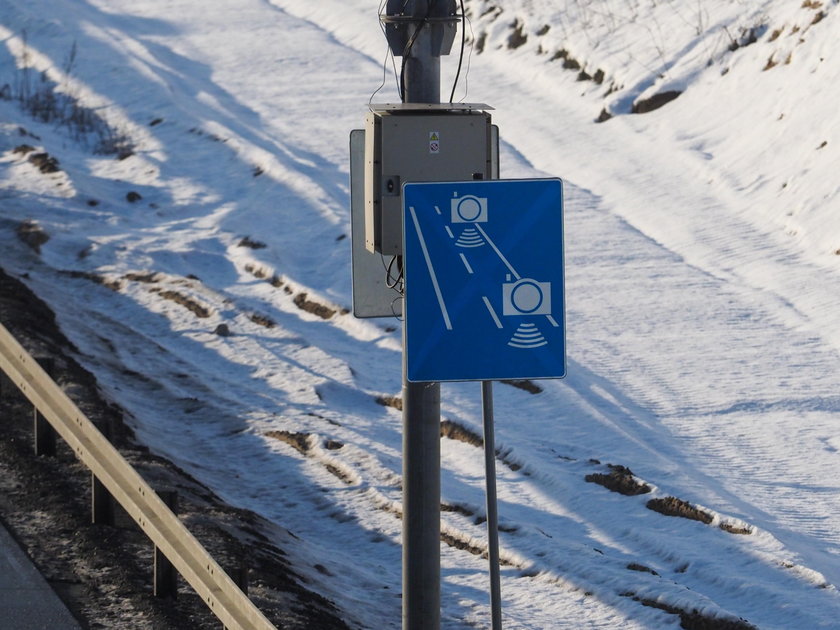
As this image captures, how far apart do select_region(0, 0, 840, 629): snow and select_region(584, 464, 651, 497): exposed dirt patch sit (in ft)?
0.30

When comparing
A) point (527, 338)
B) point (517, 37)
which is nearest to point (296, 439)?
point (527, 338)

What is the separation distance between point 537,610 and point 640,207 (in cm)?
880

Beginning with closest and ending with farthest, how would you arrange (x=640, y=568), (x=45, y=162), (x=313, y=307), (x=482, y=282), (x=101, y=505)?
1. (x=482, y=282)
2. (x=101, y=505)
3. (x=640, y=568)
4. (x=313, y=307)
5. (x=45, y=162)

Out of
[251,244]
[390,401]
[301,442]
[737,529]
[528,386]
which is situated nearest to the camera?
[737,529]

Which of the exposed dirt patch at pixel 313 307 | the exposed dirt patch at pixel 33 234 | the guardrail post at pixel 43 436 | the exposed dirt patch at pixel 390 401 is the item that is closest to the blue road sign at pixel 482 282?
the guardrail post at pixel 43 436

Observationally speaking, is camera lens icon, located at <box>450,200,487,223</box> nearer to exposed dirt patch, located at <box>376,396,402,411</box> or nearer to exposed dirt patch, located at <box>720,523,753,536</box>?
exposed dirt patch, located at <box>720,523,753,536</box>

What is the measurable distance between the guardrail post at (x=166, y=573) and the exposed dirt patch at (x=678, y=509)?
3.78 meters

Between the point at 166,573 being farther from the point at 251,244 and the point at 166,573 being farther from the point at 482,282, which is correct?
the point at 251,244

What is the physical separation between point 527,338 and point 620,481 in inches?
203

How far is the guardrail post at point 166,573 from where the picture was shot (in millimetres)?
7027

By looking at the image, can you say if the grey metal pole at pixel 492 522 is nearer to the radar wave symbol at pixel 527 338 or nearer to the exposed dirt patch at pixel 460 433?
the radar wave symbol at pixel 527 338

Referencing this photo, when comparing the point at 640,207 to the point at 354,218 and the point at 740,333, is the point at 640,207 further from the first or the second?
the point at 354,218

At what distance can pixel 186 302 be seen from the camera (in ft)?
47.6

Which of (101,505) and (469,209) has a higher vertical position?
(469,209)
